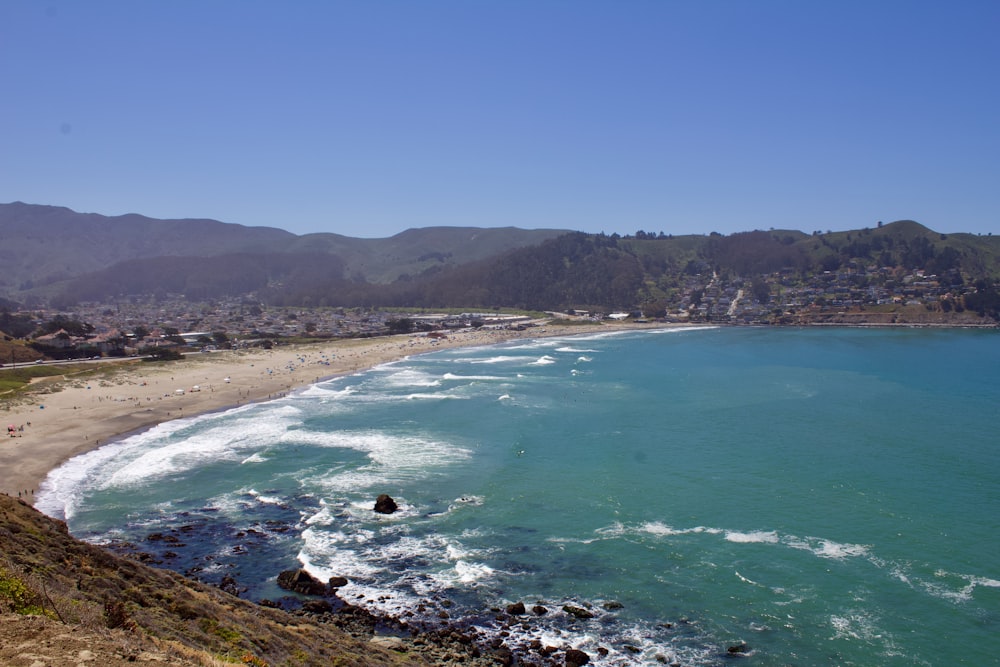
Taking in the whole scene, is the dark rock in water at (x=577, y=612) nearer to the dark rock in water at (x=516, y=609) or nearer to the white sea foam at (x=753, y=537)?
the dark rock in water at (x=516, y=609)

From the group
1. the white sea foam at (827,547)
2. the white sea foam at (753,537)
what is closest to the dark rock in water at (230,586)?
the white sea foam at (753,537)

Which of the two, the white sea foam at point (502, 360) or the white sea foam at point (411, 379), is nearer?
the white sea foam at point (411, 379)

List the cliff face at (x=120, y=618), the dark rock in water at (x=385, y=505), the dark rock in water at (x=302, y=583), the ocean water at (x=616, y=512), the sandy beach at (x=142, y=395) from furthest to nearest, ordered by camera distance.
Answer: the sandy beach at (x=142, y=395)
the dark rock in water at (x=385, y=505)
the dark rock in water at (x=302, y=583)
the ocean water at (x=616, y=512)
the cliff face at (x=120, y=618)

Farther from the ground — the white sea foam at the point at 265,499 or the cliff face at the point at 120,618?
the cliff face at the point at 120,618

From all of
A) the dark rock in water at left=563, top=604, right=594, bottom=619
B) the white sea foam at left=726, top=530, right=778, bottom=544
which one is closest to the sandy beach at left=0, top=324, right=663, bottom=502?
the dark rock in water at left=563, top=604, right=594, bottom=619

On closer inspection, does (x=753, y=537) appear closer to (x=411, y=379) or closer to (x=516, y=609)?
(x=516, y=609)

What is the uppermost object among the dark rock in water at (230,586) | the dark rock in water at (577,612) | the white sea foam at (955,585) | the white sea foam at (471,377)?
the white sea foam at (471,377)

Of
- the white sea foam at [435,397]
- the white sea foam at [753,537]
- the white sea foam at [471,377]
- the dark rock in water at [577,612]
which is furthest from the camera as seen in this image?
the white sea foam at [471,377]
